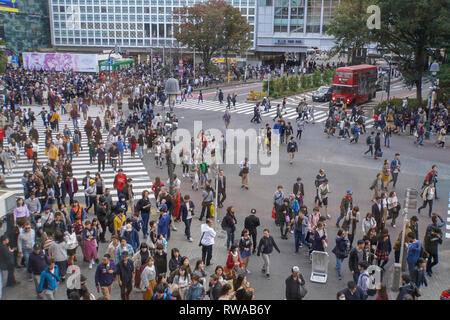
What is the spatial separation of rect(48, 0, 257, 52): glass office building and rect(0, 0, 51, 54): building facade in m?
2.33

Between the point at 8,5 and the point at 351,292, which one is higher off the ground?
the point at 8,5

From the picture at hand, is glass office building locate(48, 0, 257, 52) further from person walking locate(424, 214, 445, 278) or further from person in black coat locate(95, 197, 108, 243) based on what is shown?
person walking locate(424, 214, 445, 278)

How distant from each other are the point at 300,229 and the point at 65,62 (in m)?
48.0

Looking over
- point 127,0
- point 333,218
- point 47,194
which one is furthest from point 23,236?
point 127,0

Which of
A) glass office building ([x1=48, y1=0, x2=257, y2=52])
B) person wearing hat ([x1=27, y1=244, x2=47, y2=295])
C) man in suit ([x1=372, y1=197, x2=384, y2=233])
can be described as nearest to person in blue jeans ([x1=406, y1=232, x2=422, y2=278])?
man in suit ([x1=372, y1=197, x2=384, y2=233])

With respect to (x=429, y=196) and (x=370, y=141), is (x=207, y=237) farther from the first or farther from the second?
(x=370, y=141)

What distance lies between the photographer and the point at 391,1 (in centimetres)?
3291

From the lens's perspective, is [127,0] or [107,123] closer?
[107,123]

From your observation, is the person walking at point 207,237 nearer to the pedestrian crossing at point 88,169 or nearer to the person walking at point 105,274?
the person walking at point 105,274

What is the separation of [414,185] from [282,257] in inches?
395

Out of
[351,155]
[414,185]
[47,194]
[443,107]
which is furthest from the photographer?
[443,107]

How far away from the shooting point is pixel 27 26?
85.9 meters

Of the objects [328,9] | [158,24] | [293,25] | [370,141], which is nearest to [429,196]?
[370,141]
